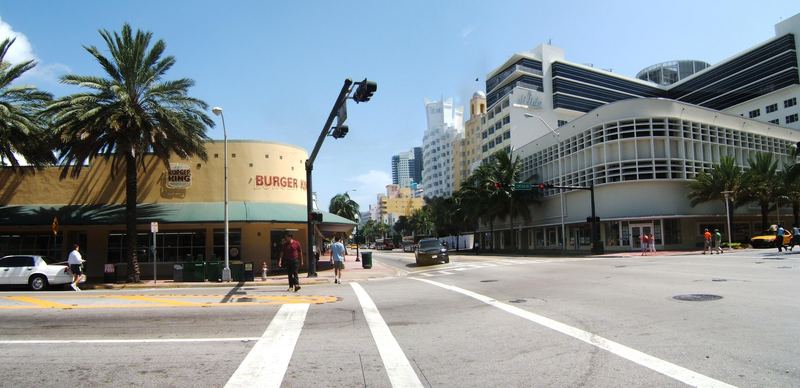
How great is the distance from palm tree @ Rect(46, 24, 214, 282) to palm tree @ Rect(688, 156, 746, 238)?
39.0 meters

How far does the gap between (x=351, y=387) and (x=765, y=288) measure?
472 inches

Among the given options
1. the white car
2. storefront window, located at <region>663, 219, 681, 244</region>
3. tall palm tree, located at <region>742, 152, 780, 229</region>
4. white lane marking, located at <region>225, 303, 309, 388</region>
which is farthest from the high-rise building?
white lane marking, located at <region>225, 303, 309, 388</region>

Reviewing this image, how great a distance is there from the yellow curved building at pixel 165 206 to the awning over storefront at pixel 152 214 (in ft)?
0.17

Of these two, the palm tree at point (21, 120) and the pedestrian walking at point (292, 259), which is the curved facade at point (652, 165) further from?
the palm tree at point (21, 120)

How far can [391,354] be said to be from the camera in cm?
744

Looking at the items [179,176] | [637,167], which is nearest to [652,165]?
[637,167]

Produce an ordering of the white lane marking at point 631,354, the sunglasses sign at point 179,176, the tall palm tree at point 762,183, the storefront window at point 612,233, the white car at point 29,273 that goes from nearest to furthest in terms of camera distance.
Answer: the white lane marking at point 631,354, the white car at point 29,273, the sunglasses sign at point 179,176, the tall palm tree at point 762,183, the storefront window at point 612,233

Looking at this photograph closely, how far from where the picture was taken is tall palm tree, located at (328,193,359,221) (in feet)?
311

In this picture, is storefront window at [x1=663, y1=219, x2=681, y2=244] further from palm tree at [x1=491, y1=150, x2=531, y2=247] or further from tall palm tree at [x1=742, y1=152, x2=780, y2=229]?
palm tree at [x1=491, y1=150, x2=531, y2=247]

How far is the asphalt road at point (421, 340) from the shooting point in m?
6.16

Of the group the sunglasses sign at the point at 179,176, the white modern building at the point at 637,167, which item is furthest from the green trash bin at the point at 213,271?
the white modern building at the point at 637,167

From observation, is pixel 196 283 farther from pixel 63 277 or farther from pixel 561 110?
pixel 561 110

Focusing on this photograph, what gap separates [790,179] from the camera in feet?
144

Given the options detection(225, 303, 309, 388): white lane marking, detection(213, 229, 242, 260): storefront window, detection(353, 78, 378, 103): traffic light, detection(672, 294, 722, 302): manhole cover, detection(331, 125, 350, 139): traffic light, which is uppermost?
detection(353, 78, 378, 103): traffic light
